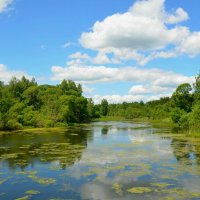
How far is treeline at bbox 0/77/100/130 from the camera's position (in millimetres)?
67387

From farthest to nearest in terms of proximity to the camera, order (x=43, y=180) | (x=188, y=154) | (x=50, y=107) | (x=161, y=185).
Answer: (x=50, y=107), (x=188, y=154), (x=43, y=180), (x=161, y=185)

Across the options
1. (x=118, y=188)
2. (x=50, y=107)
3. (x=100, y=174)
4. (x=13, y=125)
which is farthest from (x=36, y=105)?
(x=118, y=188)

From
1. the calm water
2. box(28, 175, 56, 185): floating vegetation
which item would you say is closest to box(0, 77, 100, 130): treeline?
the calm water

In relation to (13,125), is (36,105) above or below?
above

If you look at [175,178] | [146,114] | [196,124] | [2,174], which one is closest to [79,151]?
[2,174]

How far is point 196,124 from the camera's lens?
5325cm

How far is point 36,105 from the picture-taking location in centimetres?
9819

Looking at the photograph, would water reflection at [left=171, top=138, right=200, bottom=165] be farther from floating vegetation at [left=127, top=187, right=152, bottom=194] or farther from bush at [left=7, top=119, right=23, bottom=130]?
bush at [left=7, top=119, right=23, bottom=130]

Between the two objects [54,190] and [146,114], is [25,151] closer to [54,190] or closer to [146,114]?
[54,190]

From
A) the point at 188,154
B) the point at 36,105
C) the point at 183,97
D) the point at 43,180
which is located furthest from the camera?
the point at 36,105

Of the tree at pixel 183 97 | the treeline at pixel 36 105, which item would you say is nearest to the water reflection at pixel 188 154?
the treeline at pixel 36 105

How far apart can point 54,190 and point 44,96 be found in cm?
7715

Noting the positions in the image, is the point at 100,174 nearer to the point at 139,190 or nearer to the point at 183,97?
the point at 139,190

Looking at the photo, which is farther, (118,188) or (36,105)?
(36,105)
